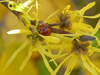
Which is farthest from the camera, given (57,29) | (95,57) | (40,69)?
(95,57)

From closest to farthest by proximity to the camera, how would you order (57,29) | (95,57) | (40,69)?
(57,29)
(40,69)
(95,57)

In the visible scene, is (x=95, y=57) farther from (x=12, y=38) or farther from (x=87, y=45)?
→ (x=87, y=45)

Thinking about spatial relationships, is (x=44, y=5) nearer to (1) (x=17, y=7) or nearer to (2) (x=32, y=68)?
(2) (x=32, y=68)

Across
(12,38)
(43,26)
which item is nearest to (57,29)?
(43,26)

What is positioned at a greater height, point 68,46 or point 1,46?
point 68,46

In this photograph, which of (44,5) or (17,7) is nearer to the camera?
(17,7)

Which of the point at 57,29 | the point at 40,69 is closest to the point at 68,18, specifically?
the point at 57,29

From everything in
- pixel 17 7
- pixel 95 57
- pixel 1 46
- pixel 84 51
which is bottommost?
pixel 95 57
